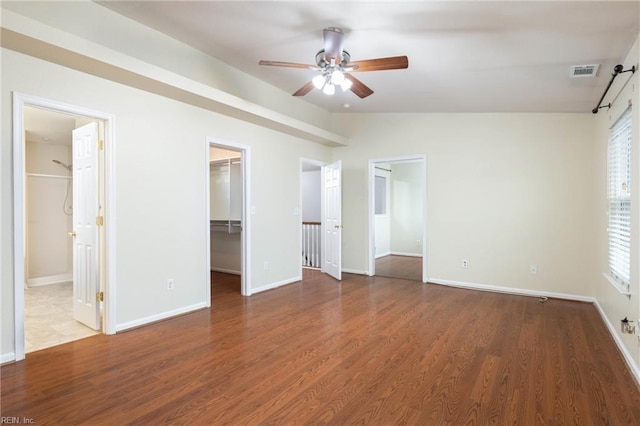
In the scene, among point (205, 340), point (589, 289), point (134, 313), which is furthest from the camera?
point (589, 289)

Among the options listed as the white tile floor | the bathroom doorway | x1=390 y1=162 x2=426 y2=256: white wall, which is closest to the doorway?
x1=390 y1=162 x2=426 y2=256: white wall

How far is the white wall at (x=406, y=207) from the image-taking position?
8719mm

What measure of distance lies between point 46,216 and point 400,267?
21.0 feet

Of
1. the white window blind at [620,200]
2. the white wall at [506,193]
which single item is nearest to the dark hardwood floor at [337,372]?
the white window blind at [620,200]

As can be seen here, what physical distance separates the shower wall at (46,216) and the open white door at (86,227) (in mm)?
2648

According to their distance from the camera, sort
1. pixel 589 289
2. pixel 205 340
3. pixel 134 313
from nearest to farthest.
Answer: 1. pixel 205 340
2. pixel 134 313
3. pixel 589 289

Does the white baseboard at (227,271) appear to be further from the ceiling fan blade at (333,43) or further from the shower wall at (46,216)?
the ceiling fan blade at (333,43)

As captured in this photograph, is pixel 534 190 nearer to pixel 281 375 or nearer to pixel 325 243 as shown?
pixel 325 243

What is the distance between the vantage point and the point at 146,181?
3.57 m

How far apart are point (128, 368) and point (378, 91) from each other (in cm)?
411

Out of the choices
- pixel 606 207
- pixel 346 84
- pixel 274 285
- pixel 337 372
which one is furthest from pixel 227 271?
pixel 606 207

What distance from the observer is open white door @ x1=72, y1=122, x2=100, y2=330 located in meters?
3.37

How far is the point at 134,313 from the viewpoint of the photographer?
3.45 meters

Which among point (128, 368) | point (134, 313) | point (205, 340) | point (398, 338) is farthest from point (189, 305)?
point (398, 338)
